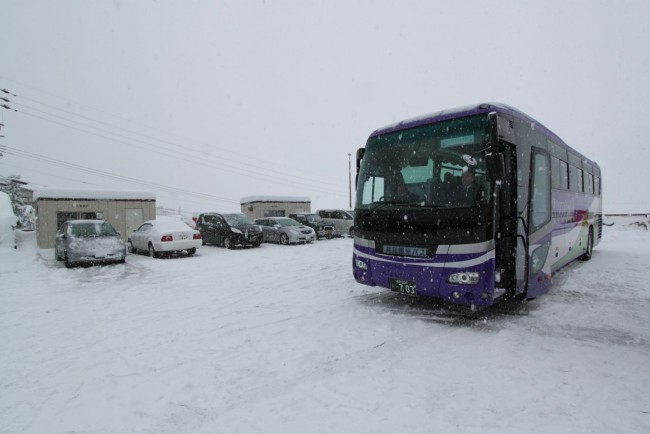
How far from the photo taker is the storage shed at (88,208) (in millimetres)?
17181

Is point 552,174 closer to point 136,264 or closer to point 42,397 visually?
point 42,397

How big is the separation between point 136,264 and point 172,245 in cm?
178

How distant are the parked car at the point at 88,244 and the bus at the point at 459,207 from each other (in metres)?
9.69

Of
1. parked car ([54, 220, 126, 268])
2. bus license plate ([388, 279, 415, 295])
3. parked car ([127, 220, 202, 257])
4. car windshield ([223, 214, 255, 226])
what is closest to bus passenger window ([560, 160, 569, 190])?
bus license plate ([388, 279, 415, 295])

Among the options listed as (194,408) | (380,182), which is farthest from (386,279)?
(194,408)

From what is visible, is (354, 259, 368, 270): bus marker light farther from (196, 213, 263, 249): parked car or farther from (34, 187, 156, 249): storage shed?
(34, 187, 156, 249): storage shed

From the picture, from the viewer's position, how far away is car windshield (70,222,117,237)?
11.5m

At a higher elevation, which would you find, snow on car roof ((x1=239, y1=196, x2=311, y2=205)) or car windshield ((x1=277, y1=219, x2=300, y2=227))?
snow on car roof ((x1=239, y1=196, x2=311, y2=205))

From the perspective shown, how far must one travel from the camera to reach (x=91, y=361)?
3996 mm

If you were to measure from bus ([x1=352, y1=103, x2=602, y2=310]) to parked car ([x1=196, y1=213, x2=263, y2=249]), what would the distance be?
11.4 metres

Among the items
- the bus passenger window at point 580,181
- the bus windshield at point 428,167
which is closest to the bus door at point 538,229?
the bus windshield at point 428,167

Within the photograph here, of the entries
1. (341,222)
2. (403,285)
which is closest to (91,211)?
(341,222)

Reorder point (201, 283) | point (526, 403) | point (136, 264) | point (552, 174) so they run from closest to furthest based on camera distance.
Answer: point (526, 403), point (552, 174), point (201, 283), point (136, 264)

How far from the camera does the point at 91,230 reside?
11.9 meters
